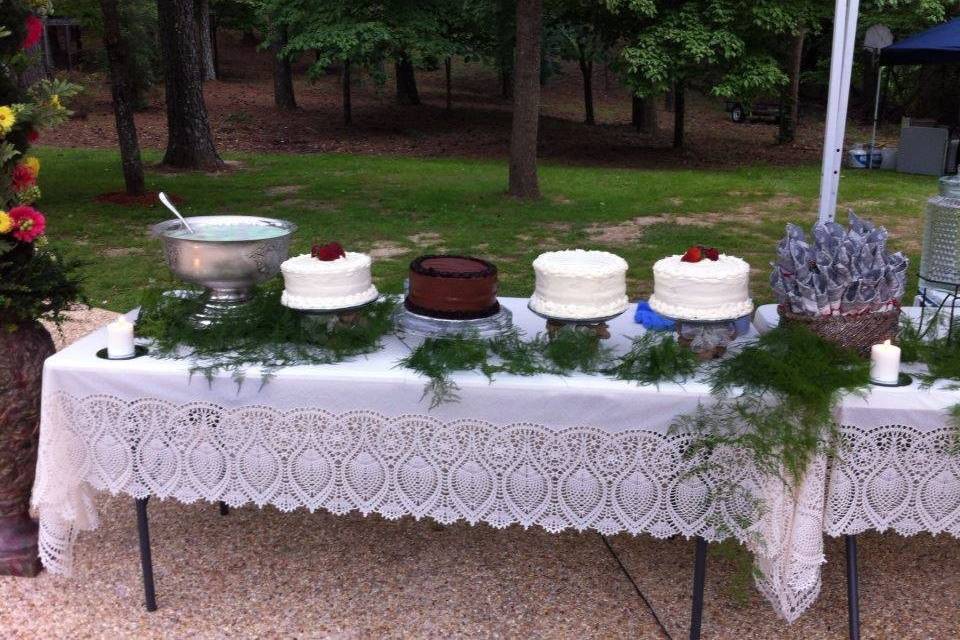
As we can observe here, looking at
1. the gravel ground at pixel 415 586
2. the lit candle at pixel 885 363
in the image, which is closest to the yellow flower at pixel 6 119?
the gravel ground at pixel 415 586

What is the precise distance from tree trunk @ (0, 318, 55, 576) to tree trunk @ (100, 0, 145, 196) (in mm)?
6992

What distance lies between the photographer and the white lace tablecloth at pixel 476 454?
8.11 feet

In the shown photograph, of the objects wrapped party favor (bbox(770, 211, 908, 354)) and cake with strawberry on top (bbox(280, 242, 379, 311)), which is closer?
wrapped party favor (bbox(770, 211, 908, 354))

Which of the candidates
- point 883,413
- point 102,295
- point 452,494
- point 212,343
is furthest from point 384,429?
point 102,295

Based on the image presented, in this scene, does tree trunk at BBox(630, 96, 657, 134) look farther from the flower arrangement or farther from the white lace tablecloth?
the white lace tablecloth

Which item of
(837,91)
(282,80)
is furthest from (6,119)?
(282,80)

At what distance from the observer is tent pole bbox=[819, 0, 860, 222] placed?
3.61 m

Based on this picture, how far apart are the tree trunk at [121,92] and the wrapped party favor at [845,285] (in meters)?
8.28

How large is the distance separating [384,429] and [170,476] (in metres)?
0.65

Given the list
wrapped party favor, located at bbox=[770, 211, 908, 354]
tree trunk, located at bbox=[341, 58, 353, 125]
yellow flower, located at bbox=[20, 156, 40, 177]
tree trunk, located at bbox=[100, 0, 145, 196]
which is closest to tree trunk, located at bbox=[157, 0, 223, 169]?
tree trunk, located at bbox=[100, 0, 145, 196]

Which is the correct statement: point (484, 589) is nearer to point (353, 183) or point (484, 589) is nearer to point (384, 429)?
point (384, 429)

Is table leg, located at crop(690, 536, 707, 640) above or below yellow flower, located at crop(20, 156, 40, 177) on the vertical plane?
below

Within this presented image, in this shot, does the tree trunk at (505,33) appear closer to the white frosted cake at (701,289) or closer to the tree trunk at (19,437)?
the tree trunk at (19,437)

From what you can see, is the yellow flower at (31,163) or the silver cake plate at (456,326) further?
the yellow flower at (31,163)
